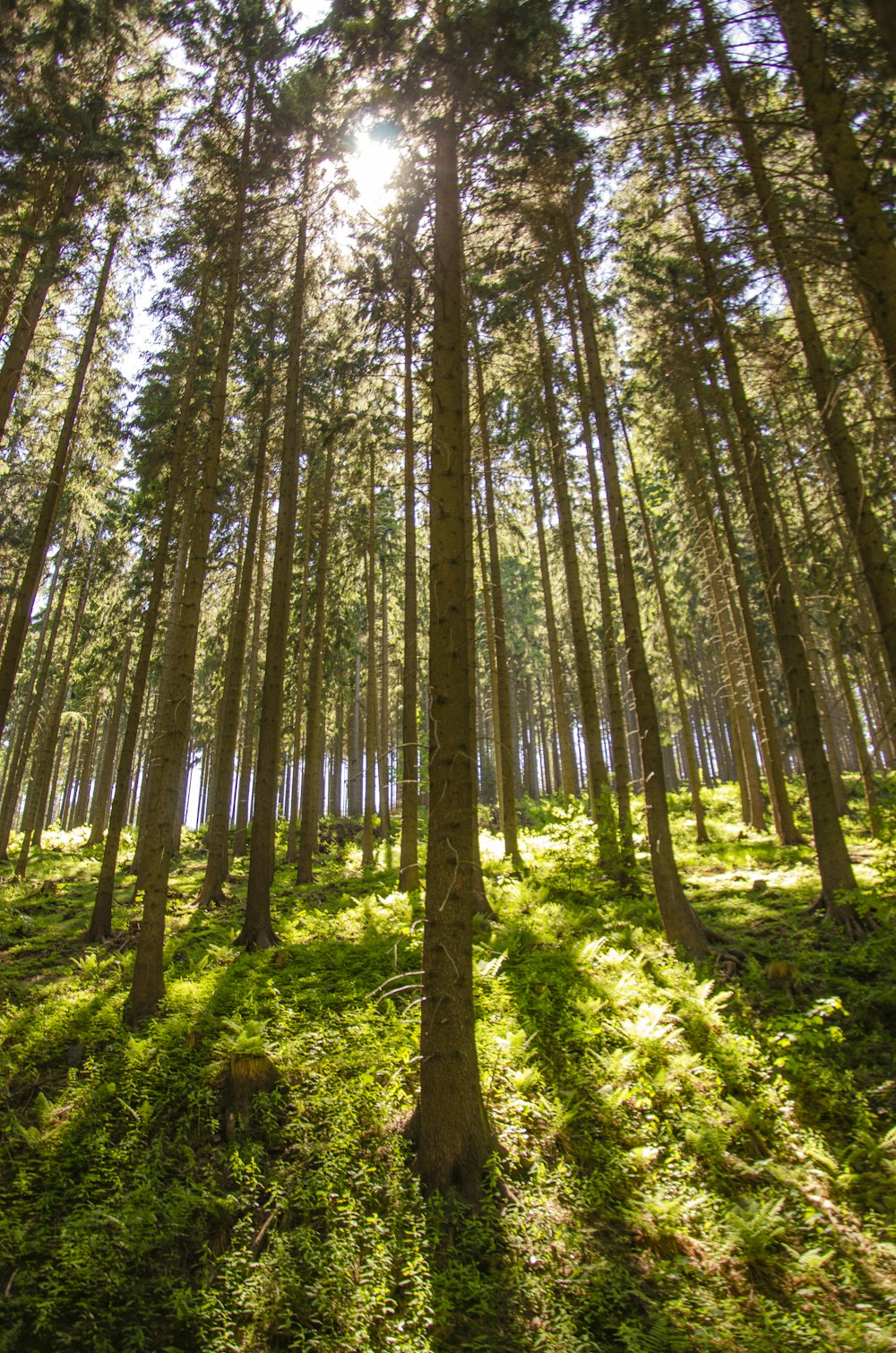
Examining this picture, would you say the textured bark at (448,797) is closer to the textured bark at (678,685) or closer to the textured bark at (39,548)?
the textured bark at (39,548)

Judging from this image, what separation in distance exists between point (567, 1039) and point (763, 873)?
763cm

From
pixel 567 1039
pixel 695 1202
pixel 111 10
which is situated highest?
pixel 111 10

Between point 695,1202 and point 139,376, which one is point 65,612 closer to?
point 139,376

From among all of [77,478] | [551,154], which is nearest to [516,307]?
[551,154]

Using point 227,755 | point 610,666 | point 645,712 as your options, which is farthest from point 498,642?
point 227,755

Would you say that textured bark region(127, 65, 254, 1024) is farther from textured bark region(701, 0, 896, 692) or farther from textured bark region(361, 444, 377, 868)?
textured bark region(701, 0, 896, 692)

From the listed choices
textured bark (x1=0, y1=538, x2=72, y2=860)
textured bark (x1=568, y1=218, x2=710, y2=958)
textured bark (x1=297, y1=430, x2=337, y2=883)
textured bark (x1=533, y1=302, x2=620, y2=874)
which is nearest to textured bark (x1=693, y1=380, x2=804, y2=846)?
textured bark (x1=533, y1=302, x2=620, y2=874)

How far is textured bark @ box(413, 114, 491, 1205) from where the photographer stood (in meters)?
5.14

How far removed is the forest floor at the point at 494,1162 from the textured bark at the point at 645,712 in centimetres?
52

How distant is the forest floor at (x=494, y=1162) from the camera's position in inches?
159

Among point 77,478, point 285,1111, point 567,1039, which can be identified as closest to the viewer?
point 285,1111

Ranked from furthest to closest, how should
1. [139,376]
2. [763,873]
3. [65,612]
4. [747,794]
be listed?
[65,612] → [747,794] → [139,376] → [763,873]

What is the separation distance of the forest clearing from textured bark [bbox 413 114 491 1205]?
0.13 feet

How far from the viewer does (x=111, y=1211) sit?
185 inches
